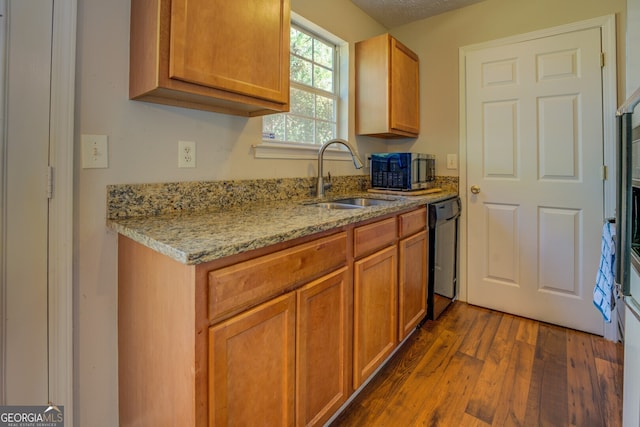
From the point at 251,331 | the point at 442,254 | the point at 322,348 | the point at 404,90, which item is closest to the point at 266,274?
the point at 251,331

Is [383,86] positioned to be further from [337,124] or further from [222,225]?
[222,225]

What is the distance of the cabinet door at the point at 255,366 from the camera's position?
2.83ft

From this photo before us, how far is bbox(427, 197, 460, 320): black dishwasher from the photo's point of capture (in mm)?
2154

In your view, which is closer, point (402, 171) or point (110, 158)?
point (110, 158)

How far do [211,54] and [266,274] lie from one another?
0.80 meters

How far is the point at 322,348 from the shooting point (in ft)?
4.01

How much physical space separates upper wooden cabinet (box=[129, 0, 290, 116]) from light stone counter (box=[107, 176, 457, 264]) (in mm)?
435

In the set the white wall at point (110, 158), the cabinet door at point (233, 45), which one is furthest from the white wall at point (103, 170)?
the cabinet door at point (233, 45)

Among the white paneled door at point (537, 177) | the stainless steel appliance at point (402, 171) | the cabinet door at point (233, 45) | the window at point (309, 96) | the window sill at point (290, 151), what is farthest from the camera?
the stainless steel appliance at point (402, 171)

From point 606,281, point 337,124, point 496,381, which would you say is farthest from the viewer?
point 337,124

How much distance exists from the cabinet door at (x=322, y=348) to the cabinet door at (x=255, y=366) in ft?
0.16

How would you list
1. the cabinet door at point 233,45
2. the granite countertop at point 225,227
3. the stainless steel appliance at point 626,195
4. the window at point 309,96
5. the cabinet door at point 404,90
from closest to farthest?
1. the granite countertop at point 225,227
2. the stainless steel appliance at point 626,195
3. the cabinet door at point 233,45
4. the window at point 309,96
5. the cabinet door at point 404,90

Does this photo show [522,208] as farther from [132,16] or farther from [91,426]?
[91,426]

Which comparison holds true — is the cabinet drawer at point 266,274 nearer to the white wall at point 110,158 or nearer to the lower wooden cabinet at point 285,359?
the lower wooden cabinet at point 285,359
